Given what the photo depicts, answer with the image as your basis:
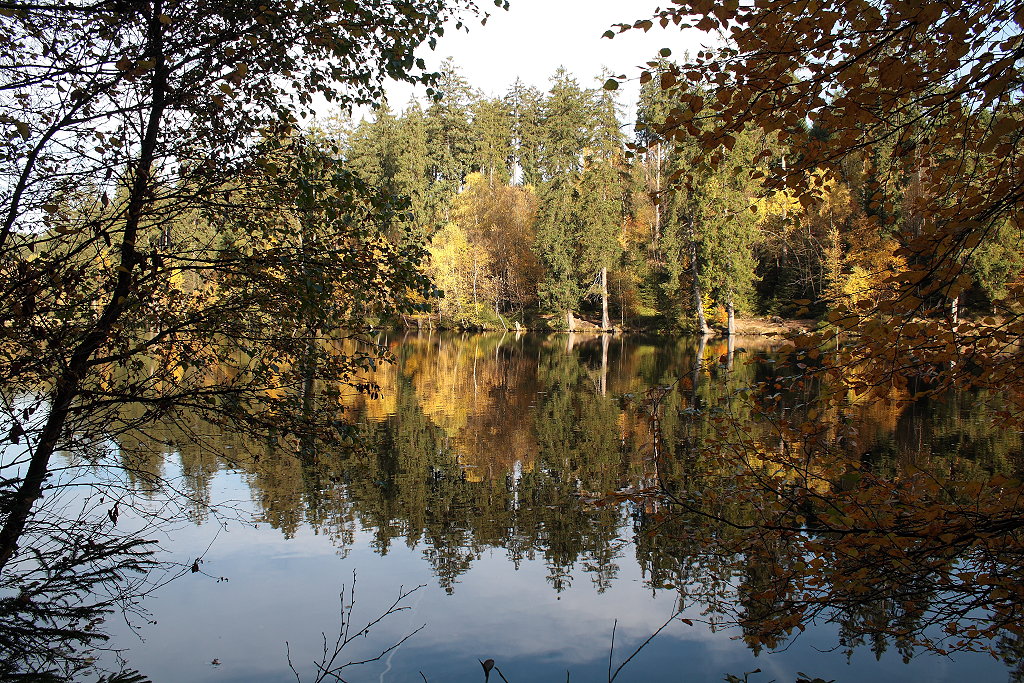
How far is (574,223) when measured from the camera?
150ft

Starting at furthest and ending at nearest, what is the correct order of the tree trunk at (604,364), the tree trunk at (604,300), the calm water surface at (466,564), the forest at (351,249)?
the tree trunk at (604,300) < the tree trunk at (604,364) < the calm water surface at (466,564) < the forest at (351,249)

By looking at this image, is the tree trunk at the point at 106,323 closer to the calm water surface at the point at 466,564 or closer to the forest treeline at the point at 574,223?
the calm water surface at the point at 466,564

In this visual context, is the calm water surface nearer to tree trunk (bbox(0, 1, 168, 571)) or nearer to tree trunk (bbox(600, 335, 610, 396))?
tree trunk (bbox(0, 1, 168, 571))

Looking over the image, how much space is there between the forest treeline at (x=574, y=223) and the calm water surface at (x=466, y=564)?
22.6 metres

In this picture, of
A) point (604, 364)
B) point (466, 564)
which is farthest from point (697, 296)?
point (466, 564)

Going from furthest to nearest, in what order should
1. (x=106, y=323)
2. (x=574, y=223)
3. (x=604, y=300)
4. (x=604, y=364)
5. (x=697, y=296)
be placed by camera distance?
(x=604, y=300) < (x=574, y=223) < (x=697, y=296) < (x=604, y=364) < (x=106, y=323)

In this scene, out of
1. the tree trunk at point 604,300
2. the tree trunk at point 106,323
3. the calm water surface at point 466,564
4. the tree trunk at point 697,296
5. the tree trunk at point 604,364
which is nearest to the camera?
the tree trunk at point 106,323

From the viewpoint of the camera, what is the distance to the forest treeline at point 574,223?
3794 centimetres

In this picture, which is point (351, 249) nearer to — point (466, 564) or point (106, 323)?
point (106, 323)

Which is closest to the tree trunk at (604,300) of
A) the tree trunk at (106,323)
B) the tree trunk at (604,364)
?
the tree trunk at (604,364)

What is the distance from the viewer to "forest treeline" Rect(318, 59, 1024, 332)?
37.9m

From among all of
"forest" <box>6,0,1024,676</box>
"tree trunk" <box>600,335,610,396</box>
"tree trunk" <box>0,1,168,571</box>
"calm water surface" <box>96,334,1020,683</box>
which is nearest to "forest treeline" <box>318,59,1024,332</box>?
"tree trunk" <box>600,335,610,396</box>

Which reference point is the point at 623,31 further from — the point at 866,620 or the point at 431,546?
the point at 431,546

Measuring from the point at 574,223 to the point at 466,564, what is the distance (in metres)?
39.1
